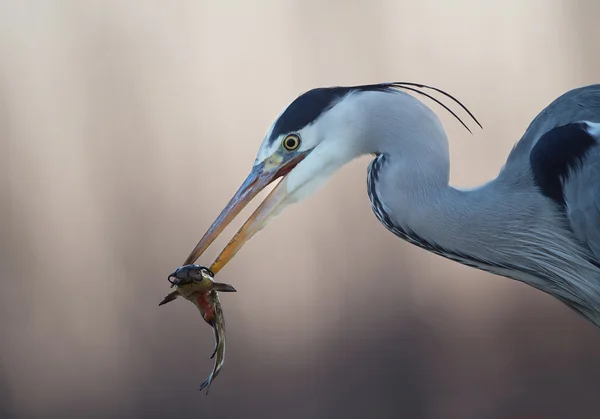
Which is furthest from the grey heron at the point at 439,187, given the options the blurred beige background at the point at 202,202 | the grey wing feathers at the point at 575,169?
the blurred beige background at the point at 202,202

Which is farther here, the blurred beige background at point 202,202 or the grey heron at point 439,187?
the blurred beige background at point 202,202

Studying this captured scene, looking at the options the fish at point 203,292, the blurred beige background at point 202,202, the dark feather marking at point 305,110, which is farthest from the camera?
the blurred beige background at point 202,202

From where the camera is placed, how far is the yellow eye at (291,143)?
1158 mm

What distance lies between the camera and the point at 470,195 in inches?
44.8

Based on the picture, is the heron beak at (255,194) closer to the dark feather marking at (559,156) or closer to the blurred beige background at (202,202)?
the dark feather marking at (559,156)

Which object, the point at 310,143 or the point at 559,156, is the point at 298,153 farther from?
the point at 559,156

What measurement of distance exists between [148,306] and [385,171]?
1.39 meters

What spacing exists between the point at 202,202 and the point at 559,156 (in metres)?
1.41

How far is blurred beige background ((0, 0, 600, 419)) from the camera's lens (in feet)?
7.70

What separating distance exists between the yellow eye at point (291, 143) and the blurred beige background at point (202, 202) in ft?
3.90

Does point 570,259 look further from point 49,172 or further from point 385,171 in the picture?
point 49,172

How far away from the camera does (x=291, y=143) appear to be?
1161mm

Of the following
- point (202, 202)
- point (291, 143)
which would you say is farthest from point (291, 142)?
point (202, 202)

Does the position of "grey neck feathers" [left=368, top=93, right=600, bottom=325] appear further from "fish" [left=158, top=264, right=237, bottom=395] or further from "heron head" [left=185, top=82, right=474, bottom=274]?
"fish" [left=158, top=264, right=237, bottom=395]
